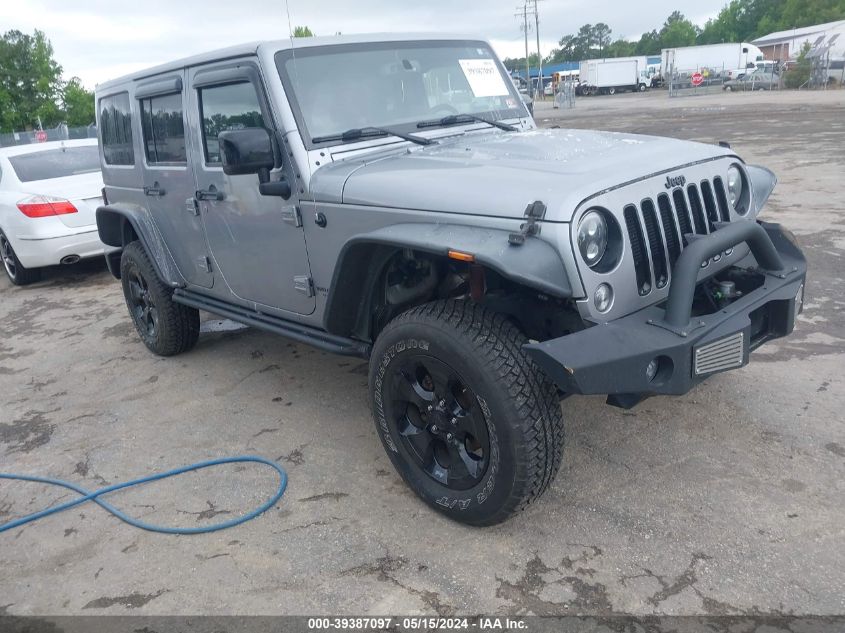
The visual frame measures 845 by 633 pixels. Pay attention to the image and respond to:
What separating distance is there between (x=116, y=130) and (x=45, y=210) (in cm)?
300

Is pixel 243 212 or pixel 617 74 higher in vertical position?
pixel 617 74

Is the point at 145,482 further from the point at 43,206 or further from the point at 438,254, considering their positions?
the point at 43,206

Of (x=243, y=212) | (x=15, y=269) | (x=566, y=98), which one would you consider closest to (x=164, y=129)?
(x=243, y=212)

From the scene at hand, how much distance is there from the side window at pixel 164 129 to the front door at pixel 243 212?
0.70ft

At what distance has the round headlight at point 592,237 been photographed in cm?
263

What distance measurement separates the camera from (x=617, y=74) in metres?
57.2

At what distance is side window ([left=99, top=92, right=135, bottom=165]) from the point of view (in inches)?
198

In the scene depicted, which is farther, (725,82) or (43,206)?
(725,82)

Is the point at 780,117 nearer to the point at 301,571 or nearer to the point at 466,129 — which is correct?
the point at 466,129

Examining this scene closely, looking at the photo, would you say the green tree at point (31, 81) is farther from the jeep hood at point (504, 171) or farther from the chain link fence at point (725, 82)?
the jeep hood at point (504, 171)

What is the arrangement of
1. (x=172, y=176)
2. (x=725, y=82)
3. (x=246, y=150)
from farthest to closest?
(x=725, y=82), (x=172, y=176), (x=246, y=150)

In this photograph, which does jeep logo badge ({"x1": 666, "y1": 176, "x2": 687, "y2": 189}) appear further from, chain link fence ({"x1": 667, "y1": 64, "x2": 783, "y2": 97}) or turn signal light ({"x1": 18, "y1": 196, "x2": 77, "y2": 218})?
chain link fence ({"x1": 667, "y1": 64, "x2": 783, "y2": 97})

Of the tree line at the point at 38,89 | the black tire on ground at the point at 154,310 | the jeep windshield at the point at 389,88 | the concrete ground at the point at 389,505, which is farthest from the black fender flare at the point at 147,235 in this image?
the tree line at the point at 38,89

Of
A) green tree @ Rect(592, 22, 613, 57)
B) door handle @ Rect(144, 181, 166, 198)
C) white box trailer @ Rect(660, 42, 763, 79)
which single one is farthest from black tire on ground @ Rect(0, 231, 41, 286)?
green tree @ Rect(592, 22, 613, 57)
